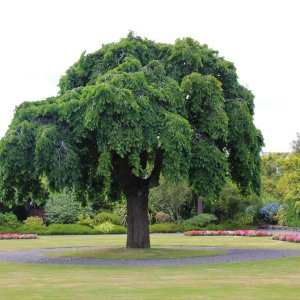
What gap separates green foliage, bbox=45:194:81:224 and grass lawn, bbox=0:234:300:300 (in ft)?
105

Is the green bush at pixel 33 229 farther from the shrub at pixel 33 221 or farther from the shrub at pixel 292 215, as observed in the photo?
the shrub at pixel 292 215

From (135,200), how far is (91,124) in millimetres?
5462

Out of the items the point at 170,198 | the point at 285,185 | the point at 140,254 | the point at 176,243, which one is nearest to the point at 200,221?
the point at 170,198

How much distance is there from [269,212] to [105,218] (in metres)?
14.8

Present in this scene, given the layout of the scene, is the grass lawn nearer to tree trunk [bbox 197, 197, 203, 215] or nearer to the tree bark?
the tree bark

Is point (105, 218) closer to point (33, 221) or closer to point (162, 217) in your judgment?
point (162, 217)

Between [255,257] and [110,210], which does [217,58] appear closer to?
[255,257]

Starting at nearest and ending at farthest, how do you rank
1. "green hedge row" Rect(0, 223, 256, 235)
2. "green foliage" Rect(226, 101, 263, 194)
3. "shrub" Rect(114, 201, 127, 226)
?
"green foliage" Rect(226, 101, 263, 194)
"green hedge row" Rect(0, 223, 256, 235)
"shrub" Rect(114, 201, 127, 226)

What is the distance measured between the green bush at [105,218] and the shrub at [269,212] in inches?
520

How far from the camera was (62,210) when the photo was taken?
167 ft

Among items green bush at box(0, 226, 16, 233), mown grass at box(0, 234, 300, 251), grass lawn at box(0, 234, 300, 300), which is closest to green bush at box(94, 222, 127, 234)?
green bush at box(0, 226, 16, 233)

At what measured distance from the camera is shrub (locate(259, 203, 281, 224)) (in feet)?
170

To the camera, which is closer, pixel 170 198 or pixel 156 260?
pixel 156 260

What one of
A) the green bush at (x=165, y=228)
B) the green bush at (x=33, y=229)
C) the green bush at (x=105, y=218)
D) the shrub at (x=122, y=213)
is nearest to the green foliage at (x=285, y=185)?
the green bush at (x=165, y=228)
